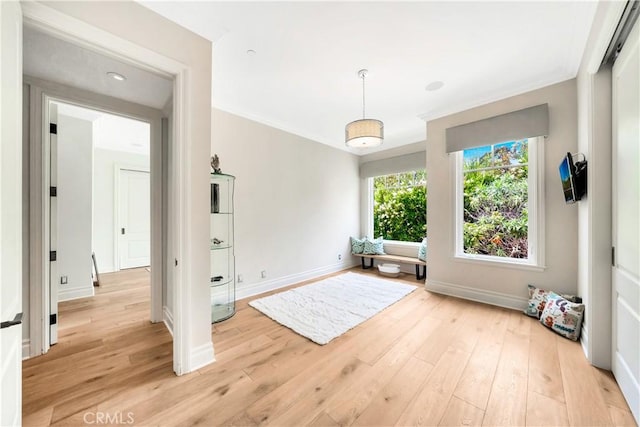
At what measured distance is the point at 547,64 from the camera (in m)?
2.49

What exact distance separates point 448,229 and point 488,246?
54cm

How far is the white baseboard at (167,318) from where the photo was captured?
98.3 inches

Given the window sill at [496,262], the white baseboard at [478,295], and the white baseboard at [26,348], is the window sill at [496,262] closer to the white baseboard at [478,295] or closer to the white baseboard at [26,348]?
the white baseboard at [478,295]

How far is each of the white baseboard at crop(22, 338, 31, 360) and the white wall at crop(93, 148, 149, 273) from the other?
142 inches

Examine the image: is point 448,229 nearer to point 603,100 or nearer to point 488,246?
point 488,246

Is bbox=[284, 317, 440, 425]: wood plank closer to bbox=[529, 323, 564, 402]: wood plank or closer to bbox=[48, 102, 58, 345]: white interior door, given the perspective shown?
bbox=[529, 323, 564, 402]: wood plank

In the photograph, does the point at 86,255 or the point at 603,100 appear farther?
the point at 86,255

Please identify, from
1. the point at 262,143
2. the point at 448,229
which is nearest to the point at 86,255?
the point at 262,143

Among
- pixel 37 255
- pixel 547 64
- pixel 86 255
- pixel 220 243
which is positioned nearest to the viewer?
pixel 37 255

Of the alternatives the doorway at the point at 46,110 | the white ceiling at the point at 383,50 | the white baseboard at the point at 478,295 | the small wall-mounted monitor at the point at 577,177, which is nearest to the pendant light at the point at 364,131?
the white ceiling at the point at 383,50

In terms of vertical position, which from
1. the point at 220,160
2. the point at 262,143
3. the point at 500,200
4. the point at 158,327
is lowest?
the point at 158,327

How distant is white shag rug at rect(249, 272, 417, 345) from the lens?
8.36ft

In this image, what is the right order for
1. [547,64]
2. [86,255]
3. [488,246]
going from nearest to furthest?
[547,64], [488,246], [86,255]

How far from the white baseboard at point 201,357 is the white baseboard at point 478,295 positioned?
10.2 ft
